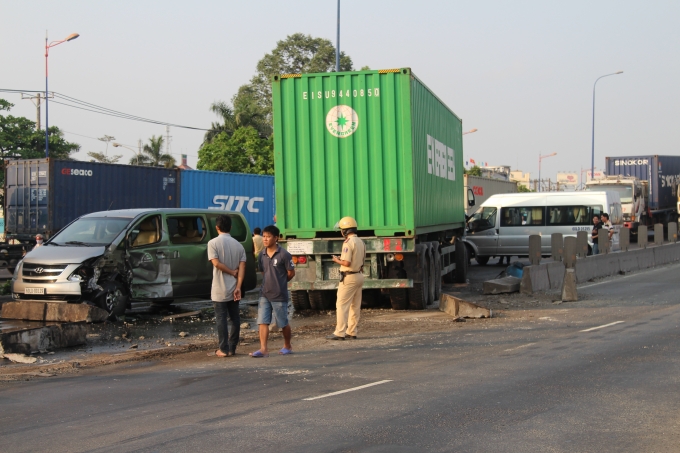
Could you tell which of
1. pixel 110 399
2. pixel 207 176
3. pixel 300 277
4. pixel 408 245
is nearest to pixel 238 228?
pixel 300 277

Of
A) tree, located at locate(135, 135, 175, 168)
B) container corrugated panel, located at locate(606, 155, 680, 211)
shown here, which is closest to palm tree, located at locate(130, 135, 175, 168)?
tree, located at locate(135, 135, 175, 168)

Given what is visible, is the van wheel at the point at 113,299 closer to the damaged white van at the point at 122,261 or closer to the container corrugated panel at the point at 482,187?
the damaged white van at the point at 122,261

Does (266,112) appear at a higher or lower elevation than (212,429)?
higher

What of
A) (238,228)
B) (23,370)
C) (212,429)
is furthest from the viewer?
(238,228)

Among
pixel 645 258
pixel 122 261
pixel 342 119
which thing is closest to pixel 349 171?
pixel 342 119

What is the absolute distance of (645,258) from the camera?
2520 cm

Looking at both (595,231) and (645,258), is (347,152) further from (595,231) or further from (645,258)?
(645,258)

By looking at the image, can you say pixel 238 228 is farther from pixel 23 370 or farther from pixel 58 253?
pixel 23 370

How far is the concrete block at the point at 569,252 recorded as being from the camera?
19.0 m

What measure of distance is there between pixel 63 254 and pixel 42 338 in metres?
2.77

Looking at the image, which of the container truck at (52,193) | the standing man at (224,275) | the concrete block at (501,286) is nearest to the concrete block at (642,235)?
the concrete block at (501,286)

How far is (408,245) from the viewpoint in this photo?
13.4 meters

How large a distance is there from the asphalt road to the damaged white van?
379cm

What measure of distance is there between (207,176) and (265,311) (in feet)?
63.5
